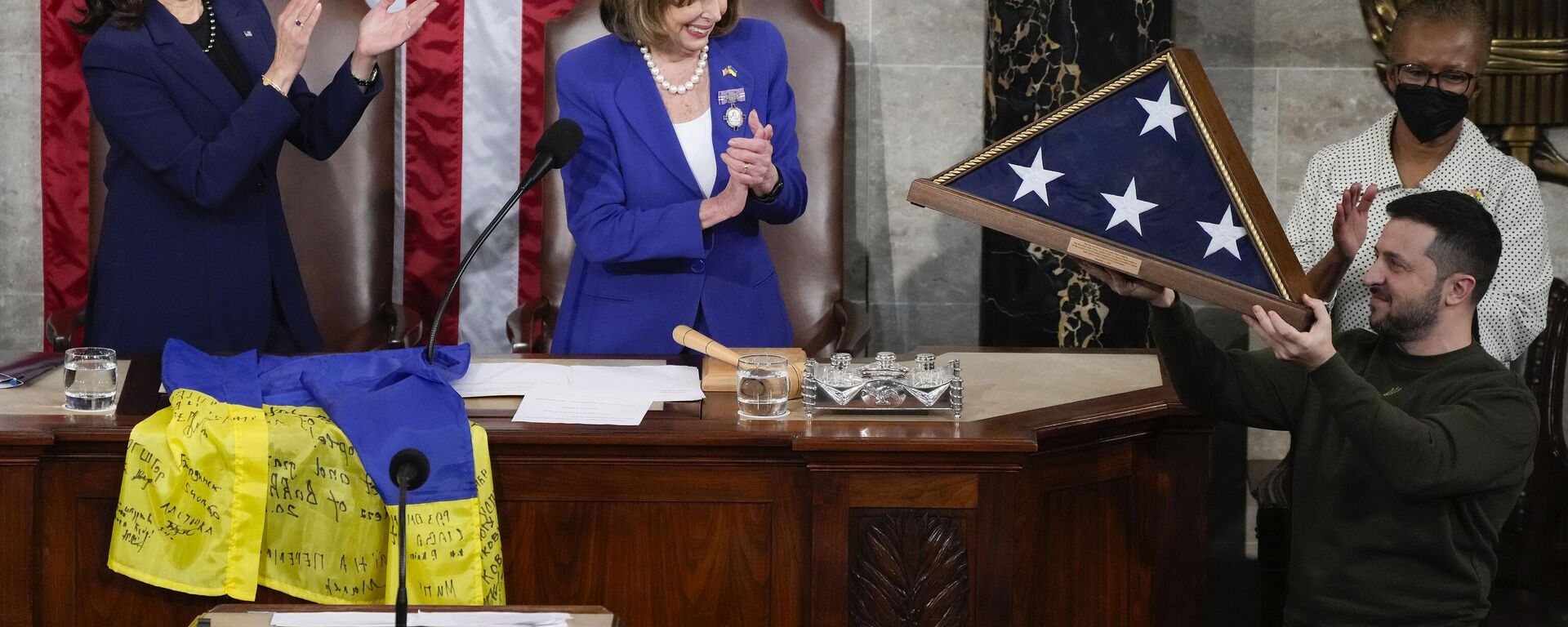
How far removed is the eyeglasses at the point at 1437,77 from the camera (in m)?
3.27

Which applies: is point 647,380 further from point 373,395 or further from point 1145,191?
point 1145,191

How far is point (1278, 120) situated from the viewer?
15.2 ft

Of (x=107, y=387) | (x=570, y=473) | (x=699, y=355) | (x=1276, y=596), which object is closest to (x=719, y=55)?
(x=699, y=355)

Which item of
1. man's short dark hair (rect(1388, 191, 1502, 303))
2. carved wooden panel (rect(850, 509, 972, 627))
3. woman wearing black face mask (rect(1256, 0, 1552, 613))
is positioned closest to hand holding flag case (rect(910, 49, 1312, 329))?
man's short dark hair (rect(1388, 191, 1502, 303))

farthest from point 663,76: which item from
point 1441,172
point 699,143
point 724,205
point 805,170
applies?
point 1441,172

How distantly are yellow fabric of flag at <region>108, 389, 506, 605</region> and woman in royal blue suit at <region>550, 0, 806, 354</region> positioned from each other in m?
0.93

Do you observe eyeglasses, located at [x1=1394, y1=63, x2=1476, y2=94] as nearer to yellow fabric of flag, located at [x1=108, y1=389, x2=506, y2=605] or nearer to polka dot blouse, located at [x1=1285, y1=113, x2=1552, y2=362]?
polka dot blouse, located at [x1=1285, y1=113, x2=1552, y2=362]

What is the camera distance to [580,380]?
2916 millimetres

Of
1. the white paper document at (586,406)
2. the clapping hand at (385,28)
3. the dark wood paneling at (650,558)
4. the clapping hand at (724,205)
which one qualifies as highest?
the clapping hand at (385,28)

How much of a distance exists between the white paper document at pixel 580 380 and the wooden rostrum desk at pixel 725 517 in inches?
4.5

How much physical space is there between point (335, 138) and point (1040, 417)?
1.88 metres

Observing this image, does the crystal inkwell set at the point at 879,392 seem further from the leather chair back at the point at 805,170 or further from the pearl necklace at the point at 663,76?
the leather chair back at the point at 805,170

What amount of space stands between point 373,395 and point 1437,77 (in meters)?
2.20

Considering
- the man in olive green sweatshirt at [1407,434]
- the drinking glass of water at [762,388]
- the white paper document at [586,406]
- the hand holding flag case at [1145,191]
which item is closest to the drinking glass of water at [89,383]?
the white paper document at [586,406]
